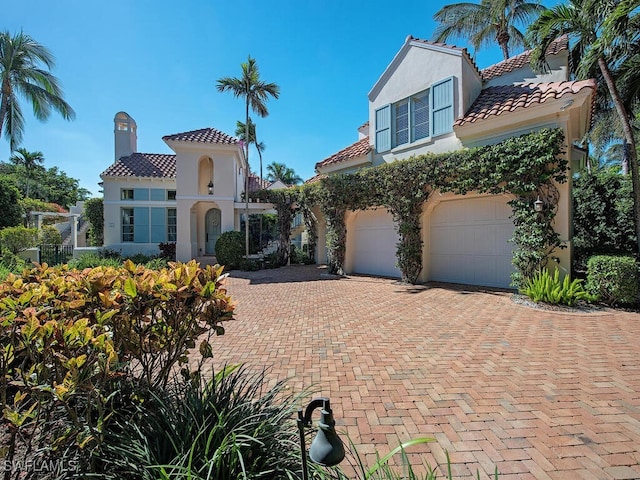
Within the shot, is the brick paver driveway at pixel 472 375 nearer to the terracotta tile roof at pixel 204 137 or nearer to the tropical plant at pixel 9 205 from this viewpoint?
the terracotta tile roof at pixel 204 137

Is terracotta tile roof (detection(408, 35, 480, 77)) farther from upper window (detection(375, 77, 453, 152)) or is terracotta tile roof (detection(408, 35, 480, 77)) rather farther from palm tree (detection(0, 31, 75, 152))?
palm tree (detection(0, 31, 75, 152))

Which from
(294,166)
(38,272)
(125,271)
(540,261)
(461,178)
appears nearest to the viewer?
(125,271)

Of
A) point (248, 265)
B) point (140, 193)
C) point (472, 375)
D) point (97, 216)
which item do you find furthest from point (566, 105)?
point (97, 216)

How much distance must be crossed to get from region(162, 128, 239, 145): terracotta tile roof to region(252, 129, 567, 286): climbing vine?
7.50m

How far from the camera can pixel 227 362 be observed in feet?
14.0

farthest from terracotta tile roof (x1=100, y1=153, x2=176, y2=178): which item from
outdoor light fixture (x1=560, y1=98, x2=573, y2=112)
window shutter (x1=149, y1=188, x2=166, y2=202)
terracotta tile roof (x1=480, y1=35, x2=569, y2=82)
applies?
outdoor light fixture (x1=560, y1=98, x2=573, y2=112)

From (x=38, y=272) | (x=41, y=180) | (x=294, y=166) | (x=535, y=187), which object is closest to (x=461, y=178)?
(x=535, y=187)

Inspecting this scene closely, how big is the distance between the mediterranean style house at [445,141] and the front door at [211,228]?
2907 mm

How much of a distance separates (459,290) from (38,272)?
984 centimetres

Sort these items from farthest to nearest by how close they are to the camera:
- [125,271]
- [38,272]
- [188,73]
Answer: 1. [188,73]
2. [38,272]
3. [125,271]

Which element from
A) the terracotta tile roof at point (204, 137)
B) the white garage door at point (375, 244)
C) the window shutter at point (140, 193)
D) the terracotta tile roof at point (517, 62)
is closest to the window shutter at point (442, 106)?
the terracotta tile roof at point (517, 62)

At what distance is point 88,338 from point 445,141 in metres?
11.4

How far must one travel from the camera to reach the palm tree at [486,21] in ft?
45.9

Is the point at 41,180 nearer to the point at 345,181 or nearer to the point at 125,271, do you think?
the point at 345,181
